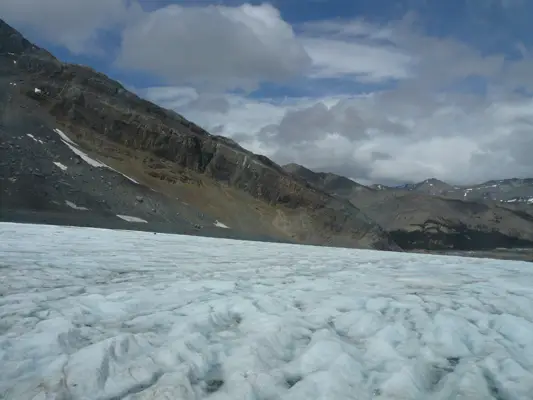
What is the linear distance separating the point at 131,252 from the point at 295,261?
4013mm

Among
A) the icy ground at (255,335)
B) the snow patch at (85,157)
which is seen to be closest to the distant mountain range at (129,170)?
the snow patch at (85,157)

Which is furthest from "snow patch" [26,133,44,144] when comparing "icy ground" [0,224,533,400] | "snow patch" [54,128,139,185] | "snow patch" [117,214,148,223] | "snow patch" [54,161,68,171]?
"icy ground" [0,224,533,400]

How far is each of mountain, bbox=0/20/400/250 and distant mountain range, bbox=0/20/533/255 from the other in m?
0.21

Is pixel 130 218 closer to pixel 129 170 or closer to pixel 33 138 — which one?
pixel 33 138

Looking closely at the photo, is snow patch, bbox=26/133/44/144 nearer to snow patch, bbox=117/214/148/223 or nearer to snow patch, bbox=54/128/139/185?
snow patch, bbox=54/128/139/185

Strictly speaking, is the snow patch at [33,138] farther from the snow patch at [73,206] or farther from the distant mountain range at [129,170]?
the snow patch at [73,206]

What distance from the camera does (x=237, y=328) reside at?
5746 mm

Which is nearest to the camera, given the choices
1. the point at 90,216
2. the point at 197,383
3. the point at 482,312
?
the point at 197,383

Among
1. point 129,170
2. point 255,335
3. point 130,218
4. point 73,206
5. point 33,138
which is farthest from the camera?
point 129,170

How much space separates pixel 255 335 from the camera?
548cm

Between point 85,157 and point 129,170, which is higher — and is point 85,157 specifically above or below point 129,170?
above

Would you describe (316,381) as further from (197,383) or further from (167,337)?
(167,337)

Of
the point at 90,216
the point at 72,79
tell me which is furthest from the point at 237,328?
the point at 72,79

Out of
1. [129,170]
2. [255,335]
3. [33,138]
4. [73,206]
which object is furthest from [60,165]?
[255,335]
